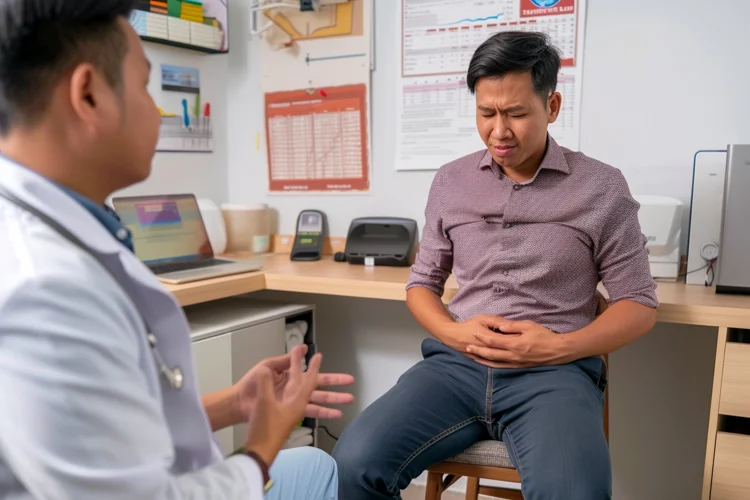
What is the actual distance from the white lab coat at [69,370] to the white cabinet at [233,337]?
1.11 metres

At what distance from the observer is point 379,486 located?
4.24 feet

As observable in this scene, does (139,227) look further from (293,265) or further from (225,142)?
(225,142)

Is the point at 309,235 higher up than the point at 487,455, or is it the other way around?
the point at 309,235

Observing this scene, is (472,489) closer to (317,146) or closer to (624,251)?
(624,251)

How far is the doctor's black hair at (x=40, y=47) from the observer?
1.88 feet

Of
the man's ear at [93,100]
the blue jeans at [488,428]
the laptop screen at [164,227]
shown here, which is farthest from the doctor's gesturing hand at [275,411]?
the laptop screen at [164,227]

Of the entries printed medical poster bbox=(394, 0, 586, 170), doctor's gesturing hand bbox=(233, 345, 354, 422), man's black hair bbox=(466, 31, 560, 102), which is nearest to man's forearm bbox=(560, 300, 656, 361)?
man's black hair bbox=(466, 31, 560, 102)

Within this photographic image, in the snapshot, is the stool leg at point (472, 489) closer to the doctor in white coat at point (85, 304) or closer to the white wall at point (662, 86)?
the white wall at point (662, 86)

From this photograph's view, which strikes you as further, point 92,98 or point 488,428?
point 488,428

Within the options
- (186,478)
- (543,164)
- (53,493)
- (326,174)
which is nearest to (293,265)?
(326,174)

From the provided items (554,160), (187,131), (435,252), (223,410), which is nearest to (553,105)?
(554,160)

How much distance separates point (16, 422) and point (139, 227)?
1477 mm

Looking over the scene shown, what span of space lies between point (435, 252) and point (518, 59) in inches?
20.5

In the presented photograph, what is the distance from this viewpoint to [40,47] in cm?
58
